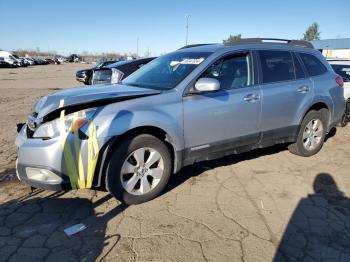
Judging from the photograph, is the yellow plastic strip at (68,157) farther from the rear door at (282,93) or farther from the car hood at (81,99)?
the rear door at (282,93)

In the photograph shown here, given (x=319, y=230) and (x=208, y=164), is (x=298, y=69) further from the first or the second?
(x=319, y=230)

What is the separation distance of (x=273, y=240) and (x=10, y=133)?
5779 mm

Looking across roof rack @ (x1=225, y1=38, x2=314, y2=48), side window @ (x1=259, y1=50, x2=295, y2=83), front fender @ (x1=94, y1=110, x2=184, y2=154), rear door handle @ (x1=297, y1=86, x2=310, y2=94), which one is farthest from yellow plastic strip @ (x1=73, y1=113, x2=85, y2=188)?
rear door handle @ (x1=297, y1=86, x2=310, y2=94)

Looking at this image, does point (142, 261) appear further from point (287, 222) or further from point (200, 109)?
point (200, 109)

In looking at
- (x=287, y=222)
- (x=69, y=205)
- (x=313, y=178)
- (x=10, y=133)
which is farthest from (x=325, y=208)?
(x=10, y=133)

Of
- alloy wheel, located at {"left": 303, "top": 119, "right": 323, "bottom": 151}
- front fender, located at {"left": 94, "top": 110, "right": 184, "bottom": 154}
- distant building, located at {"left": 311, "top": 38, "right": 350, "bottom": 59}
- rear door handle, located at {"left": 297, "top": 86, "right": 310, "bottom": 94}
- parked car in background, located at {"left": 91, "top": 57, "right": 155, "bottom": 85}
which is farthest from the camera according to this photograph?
distant building, located at {"left": 311, "top": 38, "right": 350, "bottom": 59}

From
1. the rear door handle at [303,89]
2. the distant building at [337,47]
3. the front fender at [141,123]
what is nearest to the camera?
the front fender at [141,123]

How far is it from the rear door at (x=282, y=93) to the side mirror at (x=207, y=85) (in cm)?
106

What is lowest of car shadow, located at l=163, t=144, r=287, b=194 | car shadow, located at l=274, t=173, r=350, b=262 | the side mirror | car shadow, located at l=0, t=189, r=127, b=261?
car shadow, located at l=0, t=189, r=127, b=261

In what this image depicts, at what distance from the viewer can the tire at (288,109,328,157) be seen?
5.50m

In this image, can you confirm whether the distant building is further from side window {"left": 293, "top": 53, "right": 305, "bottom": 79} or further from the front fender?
the front fender

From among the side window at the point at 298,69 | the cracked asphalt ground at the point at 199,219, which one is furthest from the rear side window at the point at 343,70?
the cracked asphalt ground at the point at 199,219

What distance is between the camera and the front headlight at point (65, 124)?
3.40m

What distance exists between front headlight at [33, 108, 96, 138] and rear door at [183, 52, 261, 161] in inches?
46.8
